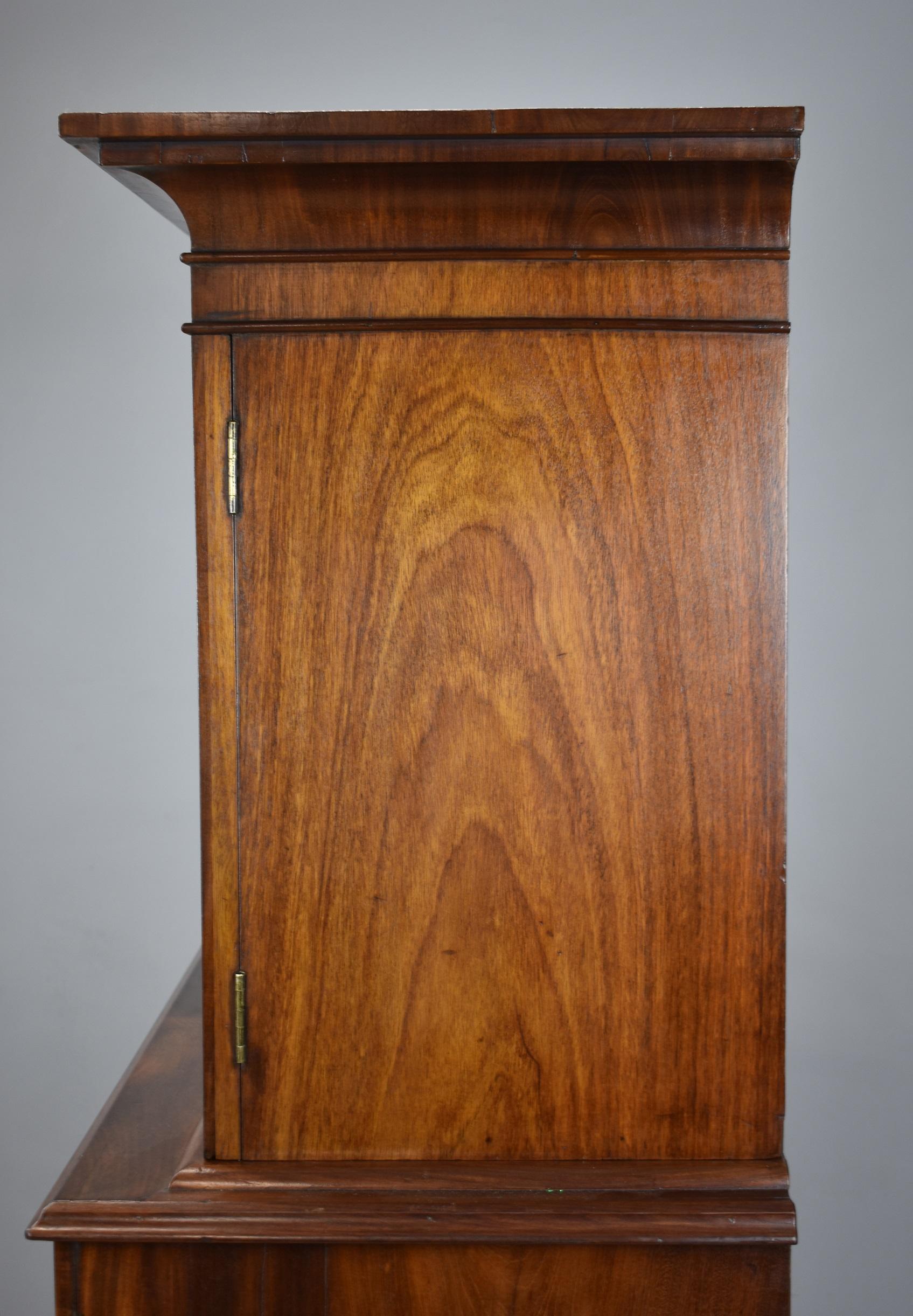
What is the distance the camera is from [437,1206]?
101 cm

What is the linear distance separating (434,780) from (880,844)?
1643 millimetres

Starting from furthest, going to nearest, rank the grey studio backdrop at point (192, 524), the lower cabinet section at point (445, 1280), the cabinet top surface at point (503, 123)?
the grey studio backdrop at point (192, 524) → the lower cabinet section at point (445, 1280) → the cabinet top surface at point (503, 123)

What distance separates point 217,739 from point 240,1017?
0.23 metres

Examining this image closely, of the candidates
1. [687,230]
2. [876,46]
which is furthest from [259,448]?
[876,46]

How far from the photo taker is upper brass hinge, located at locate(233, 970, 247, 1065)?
1.03 m

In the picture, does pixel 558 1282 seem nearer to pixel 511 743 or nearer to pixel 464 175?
pixel 511 743

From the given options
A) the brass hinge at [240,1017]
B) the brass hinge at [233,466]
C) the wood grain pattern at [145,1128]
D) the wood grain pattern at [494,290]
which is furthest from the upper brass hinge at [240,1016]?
the wood grain pattern at [494,290]

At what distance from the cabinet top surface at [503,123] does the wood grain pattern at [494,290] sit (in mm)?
106

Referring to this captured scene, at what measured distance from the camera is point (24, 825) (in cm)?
255

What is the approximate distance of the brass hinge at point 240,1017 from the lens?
1.03m

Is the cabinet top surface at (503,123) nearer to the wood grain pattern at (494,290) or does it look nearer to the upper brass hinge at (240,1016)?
the wood grain pattern at (494,290)

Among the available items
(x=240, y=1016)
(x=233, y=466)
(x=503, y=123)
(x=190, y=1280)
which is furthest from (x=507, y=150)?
(x=190, y=1280)

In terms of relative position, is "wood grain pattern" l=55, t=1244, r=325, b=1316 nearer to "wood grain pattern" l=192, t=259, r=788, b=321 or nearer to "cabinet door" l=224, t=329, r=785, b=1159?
"cabinet door" l=224, t=329, r=785, b=1159

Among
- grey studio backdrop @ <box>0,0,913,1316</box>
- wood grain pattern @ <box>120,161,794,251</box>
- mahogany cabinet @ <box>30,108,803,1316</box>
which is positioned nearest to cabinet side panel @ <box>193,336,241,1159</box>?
mahogany cabinet @ <box>30,108,803,1316</box>
